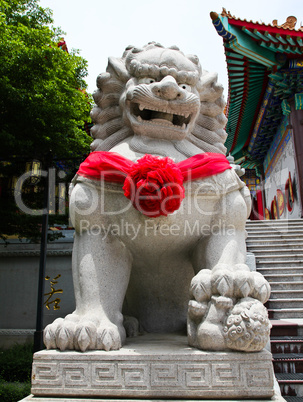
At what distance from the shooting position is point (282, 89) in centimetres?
802

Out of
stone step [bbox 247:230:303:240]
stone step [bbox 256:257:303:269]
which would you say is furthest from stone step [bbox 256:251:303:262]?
stone step [bbox 247:230:303:240]

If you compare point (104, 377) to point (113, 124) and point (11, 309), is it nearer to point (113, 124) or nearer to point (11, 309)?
point (113, 124)

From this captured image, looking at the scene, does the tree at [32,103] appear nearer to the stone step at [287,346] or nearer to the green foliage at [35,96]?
the green foliage at [35,96]

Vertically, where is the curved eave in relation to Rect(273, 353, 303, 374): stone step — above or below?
above

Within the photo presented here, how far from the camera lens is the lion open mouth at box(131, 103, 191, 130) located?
1.80m

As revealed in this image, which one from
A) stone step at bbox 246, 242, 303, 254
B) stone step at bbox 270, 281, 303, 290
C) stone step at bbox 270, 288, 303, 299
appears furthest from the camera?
stone step at bbox 246, 242, 303, 254

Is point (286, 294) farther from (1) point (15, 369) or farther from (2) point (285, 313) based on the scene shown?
(1) point (15, 369)

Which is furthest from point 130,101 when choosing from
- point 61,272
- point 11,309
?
point 11,309

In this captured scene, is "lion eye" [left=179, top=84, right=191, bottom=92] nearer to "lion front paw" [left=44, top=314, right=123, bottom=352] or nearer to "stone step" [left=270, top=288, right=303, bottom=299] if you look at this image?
"lion front paw" [left=44, top=314, right=123, bottom=352]

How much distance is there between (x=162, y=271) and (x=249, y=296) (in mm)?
576

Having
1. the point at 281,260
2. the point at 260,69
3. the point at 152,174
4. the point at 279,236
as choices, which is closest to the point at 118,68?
the point at 152,174

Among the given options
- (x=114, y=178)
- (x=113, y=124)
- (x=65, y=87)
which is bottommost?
(x=114, y=178)

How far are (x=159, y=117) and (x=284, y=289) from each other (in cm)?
321

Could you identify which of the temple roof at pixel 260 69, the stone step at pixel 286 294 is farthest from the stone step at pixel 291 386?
the temple roof at pixel 260 69
